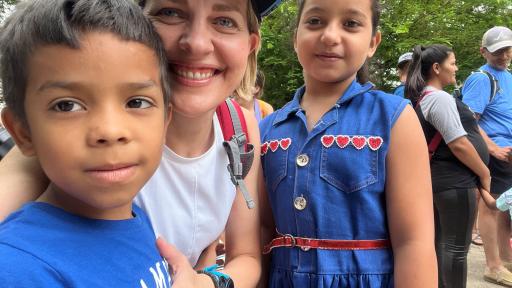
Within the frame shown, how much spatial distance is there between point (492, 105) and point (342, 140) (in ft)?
12.5

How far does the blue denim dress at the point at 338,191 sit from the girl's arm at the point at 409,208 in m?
0.03

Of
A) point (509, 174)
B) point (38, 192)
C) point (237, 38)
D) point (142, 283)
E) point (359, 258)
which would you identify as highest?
point (237, 38)

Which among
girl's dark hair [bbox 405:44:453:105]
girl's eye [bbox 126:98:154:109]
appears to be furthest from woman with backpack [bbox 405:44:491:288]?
girl's eye [bbox 126:98:154:109]

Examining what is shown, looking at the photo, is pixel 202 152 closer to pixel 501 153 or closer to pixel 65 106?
pixel 65 106

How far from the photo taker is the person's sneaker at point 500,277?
14.7ft

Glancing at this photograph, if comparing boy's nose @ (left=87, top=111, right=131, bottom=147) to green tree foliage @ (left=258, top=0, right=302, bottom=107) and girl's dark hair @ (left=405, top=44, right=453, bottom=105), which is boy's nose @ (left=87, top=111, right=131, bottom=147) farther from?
green tree foliage @ (left=258, top=0, right=302, bottom=107)

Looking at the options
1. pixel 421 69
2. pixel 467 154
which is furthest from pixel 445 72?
pixel 467 154

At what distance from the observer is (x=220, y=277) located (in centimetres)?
151

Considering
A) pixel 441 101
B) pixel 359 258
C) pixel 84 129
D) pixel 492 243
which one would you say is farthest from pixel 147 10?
pixel 492 243

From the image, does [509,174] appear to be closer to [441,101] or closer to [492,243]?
[492,243]

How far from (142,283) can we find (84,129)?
403 mm

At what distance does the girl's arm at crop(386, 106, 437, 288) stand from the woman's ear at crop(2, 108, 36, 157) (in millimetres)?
1108

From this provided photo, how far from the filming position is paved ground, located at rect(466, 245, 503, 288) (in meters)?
4.57

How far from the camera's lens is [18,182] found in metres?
1.20
